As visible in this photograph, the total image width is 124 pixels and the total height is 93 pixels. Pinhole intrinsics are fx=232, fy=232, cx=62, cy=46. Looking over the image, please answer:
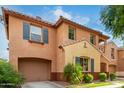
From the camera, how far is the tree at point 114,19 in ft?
17.5

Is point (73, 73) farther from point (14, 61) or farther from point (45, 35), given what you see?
point (14, 61)

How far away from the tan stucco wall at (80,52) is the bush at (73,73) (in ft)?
0.46

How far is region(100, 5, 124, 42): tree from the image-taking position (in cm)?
533

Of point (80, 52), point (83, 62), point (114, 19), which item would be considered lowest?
point (83, 62)

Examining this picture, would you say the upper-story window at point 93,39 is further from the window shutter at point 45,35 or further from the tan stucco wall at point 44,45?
the window shutter at point 45,35

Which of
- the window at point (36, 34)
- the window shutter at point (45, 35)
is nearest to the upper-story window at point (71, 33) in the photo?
the window shutter at point (45, 35)

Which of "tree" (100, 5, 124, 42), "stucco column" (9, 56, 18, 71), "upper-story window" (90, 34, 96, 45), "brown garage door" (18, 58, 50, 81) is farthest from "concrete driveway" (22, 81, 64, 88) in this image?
"tree" (100, 5, 124, 42)

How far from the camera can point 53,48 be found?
5336 millimetres

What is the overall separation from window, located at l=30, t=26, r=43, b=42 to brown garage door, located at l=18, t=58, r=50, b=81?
1.54 feet

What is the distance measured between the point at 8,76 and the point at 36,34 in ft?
3.66

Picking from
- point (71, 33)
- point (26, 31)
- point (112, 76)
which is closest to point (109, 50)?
point (112, 76)

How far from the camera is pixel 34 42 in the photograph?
519cm

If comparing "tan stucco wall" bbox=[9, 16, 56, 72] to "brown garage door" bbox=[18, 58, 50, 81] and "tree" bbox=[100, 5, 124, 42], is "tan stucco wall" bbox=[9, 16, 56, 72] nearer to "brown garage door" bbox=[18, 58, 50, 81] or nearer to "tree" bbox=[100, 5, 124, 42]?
"brown garage door" bbox=[18, 58, 50, 81]
